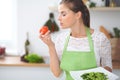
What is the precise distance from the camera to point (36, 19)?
8.10ft

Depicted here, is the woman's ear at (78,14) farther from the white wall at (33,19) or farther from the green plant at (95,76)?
the white wall at (33,19)

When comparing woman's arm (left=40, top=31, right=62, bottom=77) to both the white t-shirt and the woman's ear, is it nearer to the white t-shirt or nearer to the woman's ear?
the white t-shirt

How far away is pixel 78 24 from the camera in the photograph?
48.8 inches

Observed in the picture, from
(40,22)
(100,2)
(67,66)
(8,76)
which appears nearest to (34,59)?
(8,76)

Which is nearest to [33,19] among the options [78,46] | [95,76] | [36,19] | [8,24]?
[36,19]

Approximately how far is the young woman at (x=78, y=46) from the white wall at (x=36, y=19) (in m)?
1.17

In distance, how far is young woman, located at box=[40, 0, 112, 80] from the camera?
1.19 meters

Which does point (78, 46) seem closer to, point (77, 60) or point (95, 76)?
point (77, 60)

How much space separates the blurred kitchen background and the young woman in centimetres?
94

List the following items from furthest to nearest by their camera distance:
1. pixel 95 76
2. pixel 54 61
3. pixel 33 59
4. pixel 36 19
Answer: pixel 36 19 → pixel 33 59 → pixel 54 61 → pixel 95 76

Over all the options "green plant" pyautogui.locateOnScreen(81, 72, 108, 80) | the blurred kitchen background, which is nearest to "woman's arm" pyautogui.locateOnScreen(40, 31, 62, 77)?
"green plant" pyautogui.locateOnScreen(81, 72, 108, 80)

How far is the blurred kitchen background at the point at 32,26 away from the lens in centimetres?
220

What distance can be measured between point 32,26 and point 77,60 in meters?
1.32

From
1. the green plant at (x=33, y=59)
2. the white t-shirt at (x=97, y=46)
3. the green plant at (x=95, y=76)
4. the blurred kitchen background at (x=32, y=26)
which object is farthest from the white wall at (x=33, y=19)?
the green plant at (x=95, y=76)
